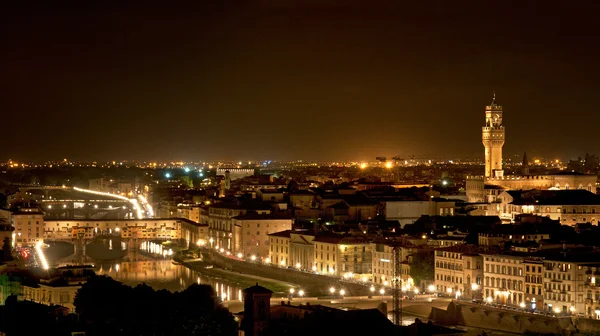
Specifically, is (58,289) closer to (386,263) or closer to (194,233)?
(386,263)

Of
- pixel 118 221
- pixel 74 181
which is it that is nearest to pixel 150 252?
pixel 118 221

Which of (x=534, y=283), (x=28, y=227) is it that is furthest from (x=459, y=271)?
(x=28, y=227)

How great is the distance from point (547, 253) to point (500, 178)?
20455mm

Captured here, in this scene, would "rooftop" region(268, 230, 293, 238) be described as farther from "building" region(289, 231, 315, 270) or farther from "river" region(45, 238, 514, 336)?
"river" region(45, 238, 514, 336)

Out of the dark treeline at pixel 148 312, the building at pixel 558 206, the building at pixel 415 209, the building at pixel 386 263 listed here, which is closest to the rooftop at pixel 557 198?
the building at pixel 558 206

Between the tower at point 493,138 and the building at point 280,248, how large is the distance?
38.0 feet

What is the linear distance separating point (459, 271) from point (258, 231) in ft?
49.1

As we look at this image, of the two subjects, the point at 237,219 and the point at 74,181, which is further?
the point at 74,181

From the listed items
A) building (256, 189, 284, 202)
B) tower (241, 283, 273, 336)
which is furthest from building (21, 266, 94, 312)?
building (256, 189, 284, 202)

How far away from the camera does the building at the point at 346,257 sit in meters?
39.8

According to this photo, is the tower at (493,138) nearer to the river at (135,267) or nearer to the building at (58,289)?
the river at (135,267)

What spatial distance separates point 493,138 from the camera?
5503cm

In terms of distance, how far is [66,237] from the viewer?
209ft

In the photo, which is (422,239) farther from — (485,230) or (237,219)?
(237,219)
